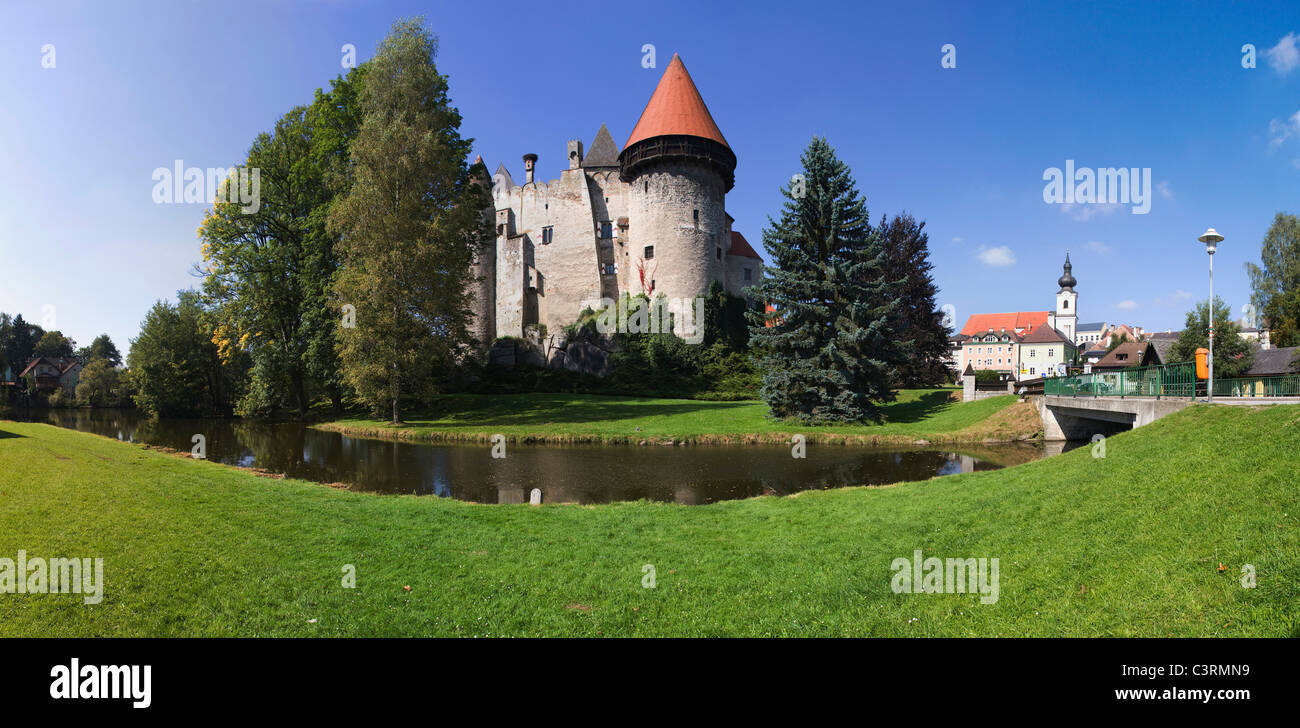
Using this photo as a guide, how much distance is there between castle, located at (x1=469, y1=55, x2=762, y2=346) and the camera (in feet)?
131

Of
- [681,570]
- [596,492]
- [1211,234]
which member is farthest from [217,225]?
[1211,234]

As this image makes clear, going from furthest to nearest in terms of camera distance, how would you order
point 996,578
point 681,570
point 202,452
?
point 202,452 < point 681,570 < point 996,578

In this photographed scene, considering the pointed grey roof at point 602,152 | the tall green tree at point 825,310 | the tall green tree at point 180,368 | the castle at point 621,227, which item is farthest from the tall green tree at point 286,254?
the tall green tree at point 825,310

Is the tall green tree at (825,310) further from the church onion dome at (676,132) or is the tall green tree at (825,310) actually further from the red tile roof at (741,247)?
the red tile roof at (741,247)

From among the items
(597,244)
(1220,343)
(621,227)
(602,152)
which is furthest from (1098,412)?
(602,152)

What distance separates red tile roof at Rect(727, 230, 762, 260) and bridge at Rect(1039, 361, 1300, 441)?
27.1 meters

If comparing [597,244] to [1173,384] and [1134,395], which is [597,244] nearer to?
[1134,395]

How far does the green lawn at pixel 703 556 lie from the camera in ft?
13.8

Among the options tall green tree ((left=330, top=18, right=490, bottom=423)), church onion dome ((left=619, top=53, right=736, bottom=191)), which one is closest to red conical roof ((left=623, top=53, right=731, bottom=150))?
church onion dome ((left=619, top=53, right=736, bottom=191))

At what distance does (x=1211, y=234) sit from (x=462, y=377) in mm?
36335

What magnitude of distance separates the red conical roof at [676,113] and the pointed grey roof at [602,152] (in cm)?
431

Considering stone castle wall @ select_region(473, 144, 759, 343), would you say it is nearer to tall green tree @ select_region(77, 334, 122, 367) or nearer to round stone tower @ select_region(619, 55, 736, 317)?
round stone tower @ select_region(619, 55, 736, 317)
